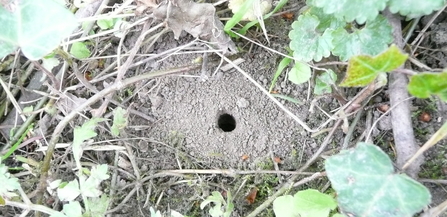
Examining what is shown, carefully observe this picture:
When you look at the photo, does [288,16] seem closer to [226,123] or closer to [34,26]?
[226,123]

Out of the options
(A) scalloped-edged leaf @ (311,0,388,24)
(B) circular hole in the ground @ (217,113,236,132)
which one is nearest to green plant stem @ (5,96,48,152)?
(B) circular hole in the ground @ (217,113,236,132)

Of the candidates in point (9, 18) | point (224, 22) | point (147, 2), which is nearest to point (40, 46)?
point (9, 18)

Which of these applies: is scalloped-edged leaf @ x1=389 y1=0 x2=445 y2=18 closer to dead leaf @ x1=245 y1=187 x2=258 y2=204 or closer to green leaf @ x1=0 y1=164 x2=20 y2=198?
dead leaf @ x1=245 y1=187 x2=258 y2=204

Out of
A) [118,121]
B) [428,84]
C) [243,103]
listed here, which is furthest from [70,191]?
[428,84]

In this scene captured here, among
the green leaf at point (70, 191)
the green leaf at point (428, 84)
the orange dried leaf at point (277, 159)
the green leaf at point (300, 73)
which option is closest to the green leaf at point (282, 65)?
the green leaf at point (300, 73)

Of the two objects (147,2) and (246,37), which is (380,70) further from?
(147,2)

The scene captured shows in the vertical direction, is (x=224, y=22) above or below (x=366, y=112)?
above
